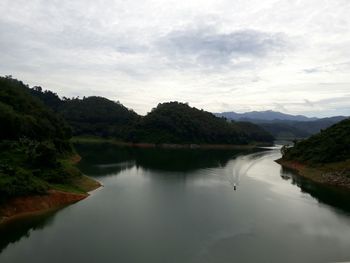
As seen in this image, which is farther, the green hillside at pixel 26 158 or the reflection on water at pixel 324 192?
the reflection on water at pixel 324 192

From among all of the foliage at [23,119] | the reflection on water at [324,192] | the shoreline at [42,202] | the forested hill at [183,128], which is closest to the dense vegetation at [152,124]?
the forested hill at [183,128]

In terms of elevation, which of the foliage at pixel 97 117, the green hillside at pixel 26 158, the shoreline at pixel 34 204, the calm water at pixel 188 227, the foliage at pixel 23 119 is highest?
the foliage at pixel 97 117

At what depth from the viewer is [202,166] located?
75.6 m

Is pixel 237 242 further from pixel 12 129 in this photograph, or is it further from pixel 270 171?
pixel 270 171

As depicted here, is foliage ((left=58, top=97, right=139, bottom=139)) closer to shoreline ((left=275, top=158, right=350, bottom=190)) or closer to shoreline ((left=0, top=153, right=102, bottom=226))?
shoreline ((left=275, top=158, right=350, bottom=190))

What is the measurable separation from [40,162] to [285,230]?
90.3 feet

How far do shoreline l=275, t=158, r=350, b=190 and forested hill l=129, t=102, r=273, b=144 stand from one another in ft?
213

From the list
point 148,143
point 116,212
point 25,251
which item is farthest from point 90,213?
point 148,143

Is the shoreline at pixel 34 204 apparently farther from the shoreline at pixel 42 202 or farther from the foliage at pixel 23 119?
the foliage at pixel 23 119

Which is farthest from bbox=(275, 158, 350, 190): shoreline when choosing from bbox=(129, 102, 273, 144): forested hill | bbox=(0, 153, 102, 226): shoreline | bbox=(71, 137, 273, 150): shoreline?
bbox=(129, 102, 273, 144): forested hill

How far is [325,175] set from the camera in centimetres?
6038

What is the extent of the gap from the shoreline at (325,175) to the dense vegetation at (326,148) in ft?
6.02

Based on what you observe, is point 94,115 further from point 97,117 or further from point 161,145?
point 161,145

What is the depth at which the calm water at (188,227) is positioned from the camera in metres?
24.7
